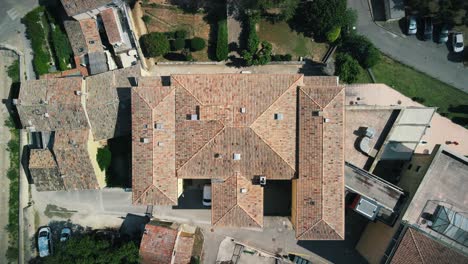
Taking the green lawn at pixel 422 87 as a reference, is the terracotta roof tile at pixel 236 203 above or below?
below

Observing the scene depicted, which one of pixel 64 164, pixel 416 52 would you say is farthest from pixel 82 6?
pixel 416 52

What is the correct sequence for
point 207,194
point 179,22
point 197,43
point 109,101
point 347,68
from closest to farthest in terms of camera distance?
point 109,101
point 347,68
point 207,194
point 197,43
point 179,22

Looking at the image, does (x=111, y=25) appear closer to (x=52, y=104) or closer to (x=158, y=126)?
(x=52, y=104)

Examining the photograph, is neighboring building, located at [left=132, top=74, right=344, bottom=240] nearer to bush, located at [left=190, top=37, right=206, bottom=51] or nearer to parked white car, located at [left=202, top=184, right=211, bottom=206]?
parked white car, located at [left=202, top=184, right=211, bottom=206]

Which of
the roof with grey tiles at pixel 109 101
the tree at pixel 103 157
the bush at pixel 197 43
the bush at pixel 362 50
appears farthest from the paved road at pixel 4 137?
the bush at pixel 362 50

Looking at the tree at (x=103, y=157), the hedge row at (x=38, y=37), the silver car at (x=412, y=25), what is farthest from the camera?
the silver car at (x=412, y=25)

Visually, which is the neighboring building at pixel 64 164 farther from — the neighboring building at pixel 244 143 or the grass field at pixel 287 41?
the grass field at pixel 287 41
